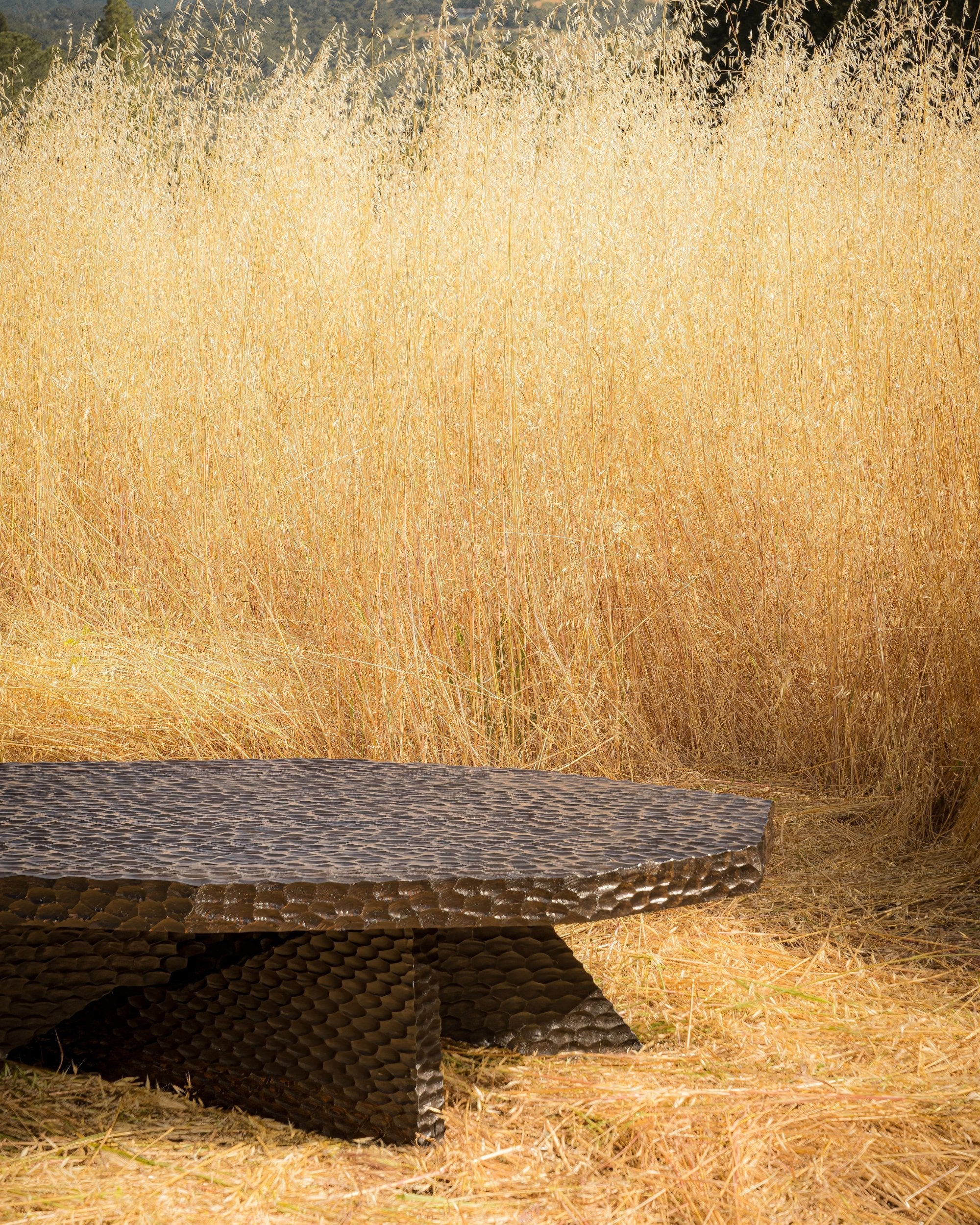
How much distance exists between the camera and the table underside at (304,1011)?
102 centimetres

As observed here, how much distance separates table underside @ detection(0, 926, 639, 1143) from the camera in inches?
40.3

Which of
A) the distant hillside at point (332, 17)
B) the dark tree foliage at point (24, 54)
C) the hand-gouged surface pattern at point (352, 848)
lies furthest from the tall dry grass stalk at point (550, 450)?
the dark tree foliage at point (24, 54)

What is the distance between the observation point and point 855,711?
6.71 feet

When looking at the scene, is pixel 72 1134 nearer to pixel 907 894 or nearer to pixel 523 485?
pixel 907 894

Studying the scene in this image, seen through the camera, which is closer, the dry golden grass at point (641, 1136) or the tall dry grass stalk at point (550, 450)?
the dry golden grass at point (641, 1136)

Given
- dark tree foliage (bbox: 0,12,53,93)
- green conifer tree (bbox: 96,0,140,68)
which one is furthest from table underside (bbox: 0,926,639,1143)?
dark tree foliage (bbox: 0,12,53,93)

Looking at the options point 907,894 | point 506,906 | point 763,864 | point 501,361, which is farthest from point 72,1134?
point 501,361

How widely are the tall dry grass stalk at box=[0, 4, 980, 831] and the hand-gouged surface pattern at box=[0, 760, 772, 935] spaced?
0.58m

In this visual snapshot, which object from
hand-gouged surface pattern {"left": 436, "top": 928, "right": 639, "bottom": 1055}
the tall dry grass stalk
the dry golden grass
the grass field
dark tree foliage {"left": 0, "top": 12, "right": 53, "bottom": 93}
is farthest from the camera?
dark tree foliage {"left": 0, "top": 12, "right": 53, "bottom": 93}

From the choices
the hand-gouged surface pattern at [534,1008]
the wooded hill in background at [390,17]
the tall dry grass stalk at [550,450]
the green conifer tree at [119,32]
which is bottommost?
the hand-gouged surface pattern at [534,1008]

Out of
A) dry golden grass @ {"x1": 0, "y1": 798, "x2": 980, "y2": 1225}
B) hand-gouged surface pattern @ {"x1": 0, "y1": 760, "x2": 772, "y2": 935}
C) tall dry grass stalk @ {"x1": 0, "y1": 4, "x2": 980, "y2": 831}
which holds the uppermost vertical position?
tall dry grass stalk @ {"x1": 0, "y1": 4, "x2": 980, "y2": 831}

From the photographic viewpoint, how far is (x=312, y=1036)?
3.45 ft

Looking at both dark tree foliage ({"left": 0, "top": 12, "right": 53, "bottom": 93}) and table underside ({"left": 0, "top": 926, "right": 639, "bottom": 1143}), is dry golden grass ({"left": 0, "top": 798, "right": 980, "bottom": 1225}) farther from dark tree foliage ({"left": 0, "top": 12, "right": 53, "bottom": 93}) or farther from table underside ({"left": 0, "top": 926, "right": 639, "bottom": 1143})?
dark tree foliage ({"left": 0, "top": 12, "right": 53, "bottom": 93})

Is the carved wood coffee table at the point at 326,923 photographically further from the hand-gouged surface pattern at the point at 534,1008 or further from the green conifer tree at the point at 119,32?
the green conifer tree at the point at 119,32
